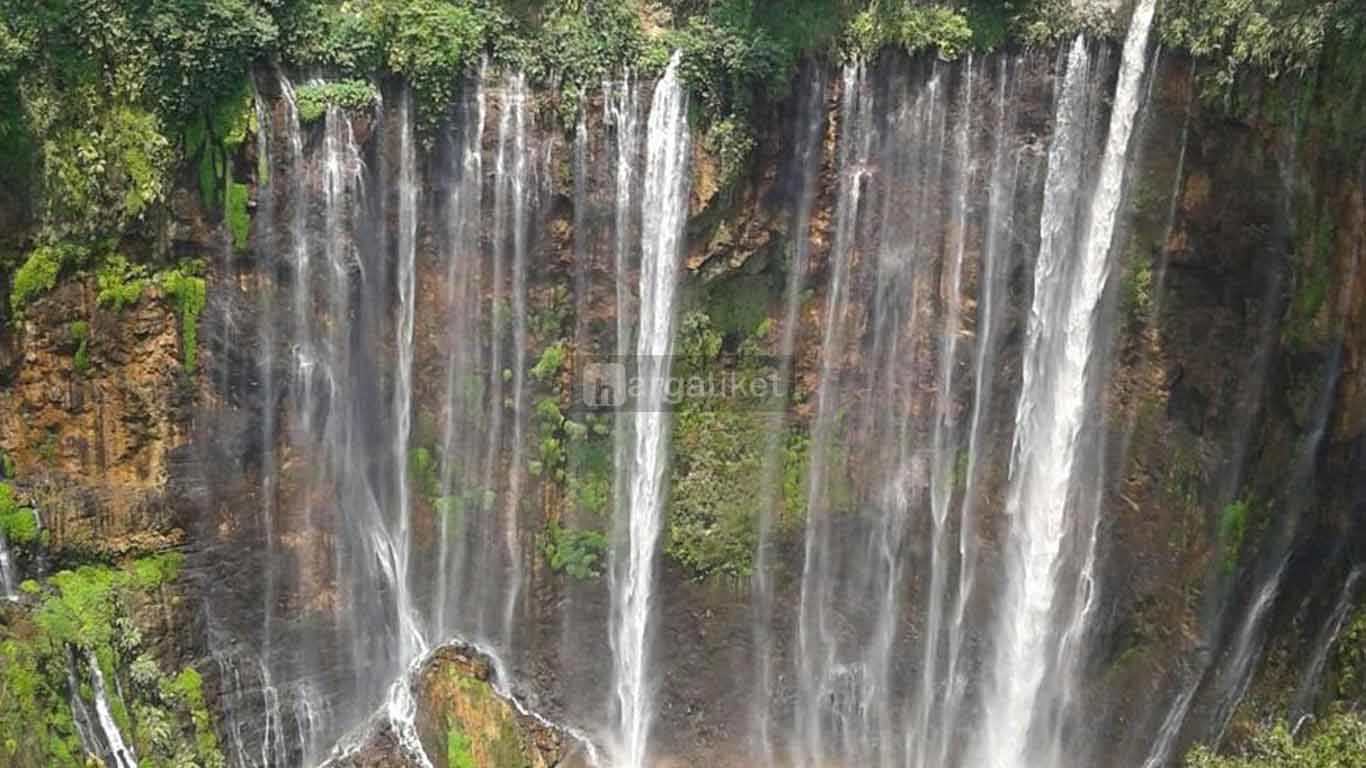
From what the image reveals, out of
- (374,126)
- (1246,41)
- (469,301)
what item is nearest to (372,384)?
(469,301)

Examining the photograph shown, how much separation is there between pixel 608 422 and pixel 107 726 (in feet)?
29.2

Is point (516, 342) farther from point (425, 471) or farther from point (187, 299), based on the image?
point (187, 299)

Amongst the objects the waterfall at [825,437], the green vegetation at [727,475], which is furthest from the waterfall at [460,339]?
the waterfall at [825,437]

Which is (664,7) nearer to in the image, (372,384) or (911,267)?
(911,267)

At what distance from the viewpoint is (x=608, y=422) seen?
21594 mm

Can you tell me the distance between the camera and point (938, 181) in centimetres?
2041

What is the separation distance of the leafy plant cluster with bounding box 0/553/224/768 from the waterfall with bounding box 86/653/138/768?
41mm

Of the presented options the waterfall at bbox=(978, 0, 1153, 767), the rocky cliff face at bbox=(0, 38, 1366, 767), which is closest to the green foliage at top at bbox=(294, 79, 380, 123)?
the rocky cliff face at bbox=(0, 38, 1366, 767)

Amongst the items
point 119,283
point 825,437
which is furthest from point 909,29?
point 119,283

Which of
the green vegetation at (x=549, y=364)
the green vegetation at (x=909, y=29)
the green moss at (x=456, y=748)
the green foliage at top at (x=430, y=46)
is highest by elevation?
the green vegetation at (x=909, y=29)

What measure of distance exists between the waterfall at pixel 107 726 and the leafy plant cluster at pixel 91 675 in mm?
41

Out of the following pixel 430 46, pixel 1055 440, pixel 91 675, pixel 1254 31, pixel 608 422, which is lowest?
pixel 91 675

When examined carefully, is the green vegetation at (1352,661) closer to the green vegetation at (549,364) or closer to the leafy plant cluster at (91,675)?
the green vegetation at (549,364)

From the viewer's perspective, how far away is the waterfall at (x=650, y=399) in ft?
66.5
